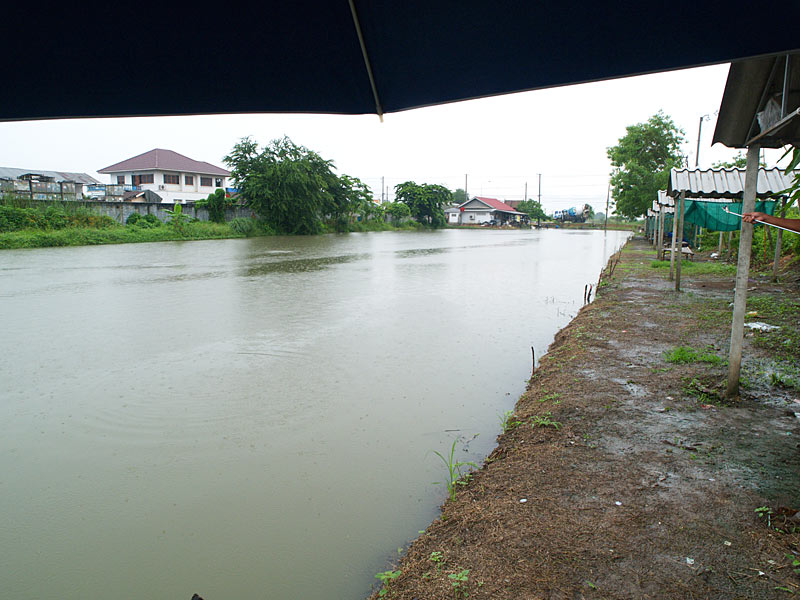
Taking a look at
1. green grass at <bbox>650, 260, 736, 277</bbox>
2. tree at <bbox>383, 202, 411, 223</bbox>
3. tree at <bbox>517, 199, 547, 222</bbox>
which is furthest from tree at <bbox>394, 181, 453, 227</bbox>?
green grass at <bbox>650, 260, 736, 277</bbox>

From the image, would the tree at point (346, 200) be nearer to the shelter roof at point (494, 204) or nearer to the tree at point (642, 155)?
the tree at point (642, 155)

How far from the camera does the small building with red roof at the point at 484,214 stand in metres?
62.3

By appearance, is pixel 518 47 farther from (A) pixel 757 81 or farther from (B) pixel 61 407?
(B) pixel 61 407

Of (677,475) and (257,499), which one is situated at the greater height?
(677,475)

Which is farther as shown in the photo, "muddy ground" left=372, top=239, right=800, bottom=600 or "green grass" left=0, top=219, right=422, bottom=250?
"green grass" left=0, top=219, right=422, bottom=250

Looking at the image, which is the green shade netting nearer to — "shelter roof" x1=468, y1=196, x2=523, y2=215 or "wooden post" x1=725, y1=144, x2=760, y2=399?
"wooden post" x1=725, y1=144, x2=760, y2=399

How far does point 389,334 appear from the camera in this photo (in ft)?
21.8

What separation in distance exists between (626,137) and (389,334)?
946 inches

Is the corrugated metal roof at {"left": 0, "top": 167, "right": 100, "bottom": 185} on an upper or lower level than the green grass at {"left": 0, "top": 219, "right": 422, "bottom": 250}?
upper

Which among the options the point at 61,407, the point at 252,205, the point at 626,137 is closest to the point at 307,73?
the point at 61,407

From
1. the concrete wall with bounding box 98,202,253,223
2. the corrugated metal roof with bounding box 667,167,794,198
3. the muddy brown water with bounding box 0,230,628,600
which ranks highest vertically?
the concrete wall with bounding box 98,202,253,223

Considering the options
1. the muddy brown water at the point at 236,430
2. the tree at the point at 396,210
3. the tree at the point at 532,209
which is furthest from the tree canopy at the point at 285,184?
the tree at the point at 532,209

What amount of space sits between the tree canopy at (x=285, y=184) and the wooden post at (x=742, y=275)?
28651 millimetres

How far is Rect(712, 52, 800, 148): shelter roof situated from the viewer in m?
2.41
